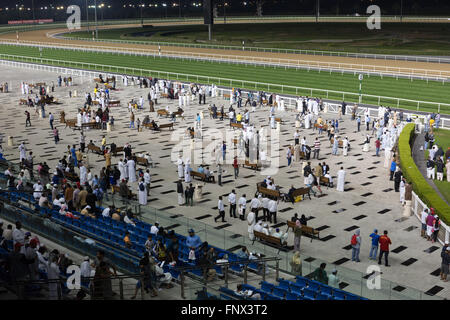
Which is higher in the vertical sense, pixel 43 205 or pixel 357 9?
pixel 357 9

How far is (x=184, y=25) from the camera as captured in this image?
127375mm

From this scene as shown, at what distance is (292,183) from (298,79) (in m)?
30.7

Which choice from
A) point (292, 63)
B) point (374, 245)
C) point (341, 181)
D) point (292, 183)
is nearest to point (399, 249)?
point (374, 245)

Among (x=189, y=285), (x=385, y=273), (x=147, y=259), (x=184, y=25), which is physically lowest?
(x=385, y=273)

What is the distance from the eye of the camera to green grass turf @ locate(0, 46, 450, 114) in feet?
155

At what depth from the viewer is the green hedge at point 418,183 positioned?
838 inches

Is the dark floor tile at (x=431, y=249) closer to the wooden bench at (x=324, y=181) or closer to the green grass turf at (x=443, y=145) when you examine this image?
the green grass turf at (x=443, y=145)

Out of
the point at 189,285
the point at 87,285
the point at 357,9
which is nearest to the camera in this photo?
the point at 87,285

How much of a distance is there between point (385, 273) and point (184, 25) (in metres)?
115

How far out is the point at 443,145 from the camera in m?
33.3

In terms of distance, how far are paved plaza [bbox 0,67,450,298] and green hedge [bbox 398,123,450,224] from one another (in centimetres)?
91

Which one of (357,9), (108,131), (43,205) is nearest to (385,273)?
(43,205)

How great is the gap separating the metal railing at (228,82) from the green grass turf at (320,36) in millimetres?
24453
